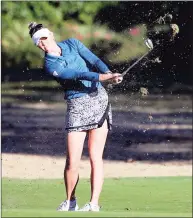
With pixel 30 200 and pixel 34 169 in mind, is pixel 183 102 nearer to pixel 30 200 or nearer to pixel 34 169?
pixel 34 169

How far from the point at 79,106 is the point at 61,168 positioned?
15.4 ft

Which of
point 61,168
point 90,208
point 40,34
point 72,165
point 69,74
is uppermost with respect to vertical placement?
point 40,34

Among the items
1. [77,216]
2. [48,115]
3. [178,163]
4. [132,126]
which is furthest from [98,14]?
[77,216]

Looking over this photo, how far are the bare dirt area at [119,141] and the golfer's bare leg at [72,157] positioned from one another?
3.36 metres

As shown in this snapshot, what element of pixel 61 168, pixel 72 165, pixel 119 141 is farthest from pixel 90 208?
pixel 119 141

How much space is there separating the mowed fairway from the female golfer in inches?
11.2

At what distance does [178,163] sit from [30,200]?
179 inches

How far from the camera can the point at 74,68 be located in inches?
369

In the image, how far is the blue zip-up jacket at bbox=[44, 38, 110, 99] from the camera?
9.23 m

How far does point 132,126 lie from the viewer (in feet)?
66.3

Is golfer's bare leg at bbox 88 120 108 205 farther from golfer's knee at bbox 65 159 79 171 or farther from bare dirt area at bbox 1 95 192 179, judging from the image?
bare dirt area at bbox 1 95 192 179

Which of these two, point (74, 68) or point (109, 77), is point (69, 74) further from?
point (109, 77)

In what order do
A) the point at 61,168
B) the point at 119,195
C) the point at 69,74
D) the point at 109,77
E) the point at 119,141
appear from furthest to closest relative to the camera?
the point at 119,141 → the point at 61,168 → the point at 119,195 → the point at 69,74 → the point at 109,77

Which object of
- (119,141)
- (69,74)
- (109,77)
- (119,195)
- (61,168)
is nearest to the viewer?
(109,77)
